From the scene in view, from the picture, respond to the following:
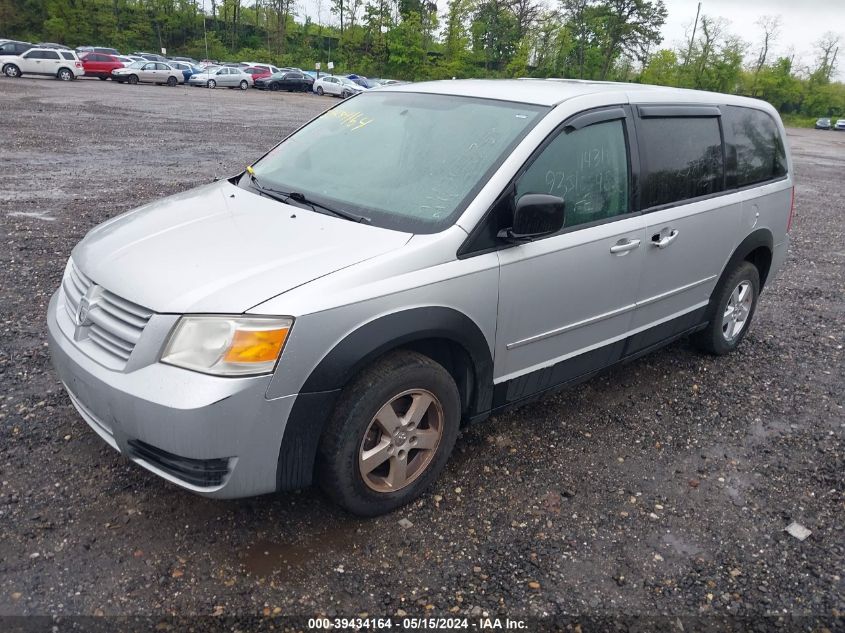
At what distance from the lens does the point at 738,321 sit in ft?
16.6

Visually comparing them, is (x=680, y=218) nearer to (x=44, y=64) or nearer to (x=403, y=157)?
(x=403, y=157)

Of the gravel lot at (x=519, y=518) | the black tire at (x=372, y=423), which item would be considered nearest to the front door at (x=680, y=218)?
the gravel lot at (x=519, y=518)

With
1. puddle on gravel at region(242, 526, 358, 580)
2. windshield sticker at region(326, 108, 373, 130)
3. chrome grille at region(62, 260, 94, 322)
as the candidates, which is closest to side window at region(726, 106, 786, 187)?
windshield sticker at region(326, 108, 373, 130)

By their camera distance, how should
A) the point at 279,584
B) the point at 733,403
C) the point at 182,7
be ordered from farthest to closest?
the point at 182,7, the point at 733,403, the point at 279,584

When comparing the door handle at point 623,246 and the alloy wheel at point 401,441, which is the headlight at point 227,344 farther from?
the door handle at point 623,246

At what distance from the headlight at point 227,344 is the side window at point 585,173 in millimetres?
1371

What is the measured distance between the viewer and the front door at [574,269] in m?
3.18

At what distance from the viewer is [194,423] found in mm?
2359

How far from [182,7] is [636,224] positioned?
270 feet

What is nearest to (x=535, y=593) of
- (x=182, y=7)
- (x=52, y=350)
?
(x=52, y=350)

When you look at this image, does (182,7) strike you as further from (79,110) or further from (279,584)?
(279,584)

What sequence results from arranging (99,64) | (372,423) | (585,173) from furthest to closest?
(99,64) → (585,173) → (372,423)

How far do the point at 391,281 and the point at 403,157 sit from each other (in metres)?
0.97

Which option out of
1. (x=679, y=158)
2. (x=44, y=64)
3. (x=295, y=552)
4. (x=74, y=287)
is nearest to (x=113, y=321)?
(x=74, y=287)
